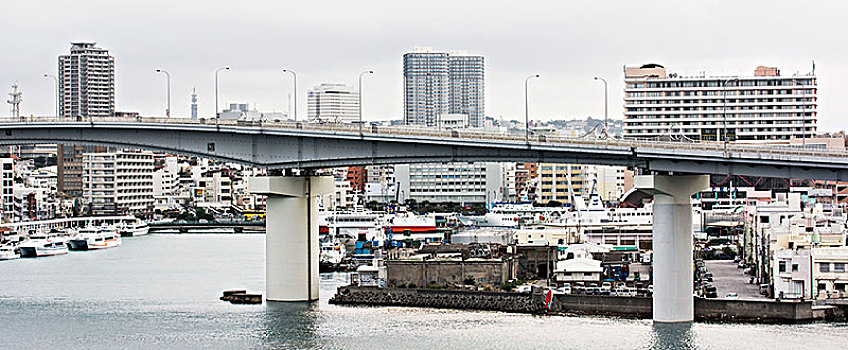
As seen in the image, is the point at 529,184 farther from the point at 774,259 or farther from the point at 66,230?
the point at 774,259

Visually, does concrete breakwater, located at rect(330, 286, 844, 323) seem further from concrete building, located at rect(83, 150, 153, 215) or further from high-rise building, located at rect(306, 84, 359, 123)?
high-rise building, located at rect(306, 84, 359, 123)

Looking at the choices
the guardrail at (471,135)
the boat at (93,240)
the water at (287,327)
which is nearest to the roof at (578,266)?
the water at (287,327)

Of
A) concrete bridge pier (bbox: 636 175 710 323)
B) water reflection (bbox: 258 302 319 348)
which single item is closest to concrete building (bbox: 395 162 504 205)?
water reflection (bbox: 258 302 319 348)

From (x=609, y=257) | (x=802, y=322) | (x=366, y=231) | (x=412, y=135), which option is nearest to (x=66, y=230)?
(x=366, y=231)

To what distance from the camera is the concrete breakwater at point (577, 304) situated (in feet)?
87.6

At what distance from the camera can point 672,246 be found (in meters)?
25.7

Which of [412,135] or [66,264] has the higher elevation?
[412,135]

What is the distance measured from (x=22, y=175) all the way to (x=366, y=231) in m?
33.7

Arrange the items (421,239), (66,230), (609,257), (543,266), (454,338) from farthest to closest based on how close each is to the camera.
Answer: (66,230), (421,239), (609,257), (543,266), (454,338)

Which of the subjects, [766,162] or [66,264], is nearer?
[766,162]

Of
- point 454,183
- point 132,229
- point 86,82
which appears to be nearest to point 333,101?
point 86,82

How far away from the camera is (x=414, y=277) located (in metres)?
32.9

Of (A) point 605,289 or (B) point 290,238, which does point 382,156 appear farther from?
(A) point 605,289

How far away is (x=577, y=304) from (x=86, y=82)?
11043cm
